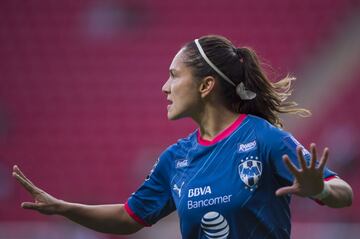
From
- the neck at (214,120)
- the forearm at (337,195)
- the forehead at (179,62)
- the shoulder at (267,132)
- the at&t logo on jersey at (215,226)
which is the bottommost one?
the at&t logo on jersey at (215,226)

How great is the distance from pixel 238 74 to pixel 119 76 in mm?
7812

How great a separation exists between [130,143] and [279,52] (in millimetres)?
2602

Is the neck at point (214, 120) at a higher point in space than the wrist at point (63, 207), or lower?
higher

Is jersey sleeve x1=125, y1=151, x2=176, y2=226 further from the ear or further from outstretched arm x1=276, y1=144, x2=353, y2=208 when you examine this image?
outstretched arm x1=276, y1=144, x2=353, y2=208

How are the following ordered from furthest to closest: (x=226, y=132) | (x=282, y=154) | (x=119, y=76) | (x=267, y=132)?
(x=119, y=76) → (x=226, y=132) → (x=267, y=132) → (x=282, y=154)

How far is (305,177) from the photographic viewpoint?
9.56 feet

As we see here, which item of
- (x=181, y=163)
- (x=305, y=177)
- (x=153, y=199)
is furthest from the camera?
(x=153, y=199)

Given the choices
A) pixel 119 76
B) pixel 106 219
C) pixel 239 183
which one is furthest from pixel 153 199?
pixel 119 76

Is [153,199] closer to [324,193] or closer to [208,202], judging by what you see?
[208,202]

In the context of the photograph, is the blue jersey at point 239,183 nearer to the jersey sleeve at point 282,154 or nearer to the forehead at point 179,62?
the jersey sleeve at point 282,154

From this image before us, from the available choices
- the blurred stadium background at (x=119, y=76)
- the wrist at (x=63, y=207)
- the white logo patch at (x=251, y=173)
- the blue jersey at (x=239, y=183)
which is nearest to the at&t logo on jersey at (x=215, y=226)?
the blue jersey at (x=239, y=183)

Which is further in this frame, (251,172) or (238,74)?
(238,74)

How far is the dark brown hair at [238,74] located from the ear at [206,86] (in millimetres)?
21

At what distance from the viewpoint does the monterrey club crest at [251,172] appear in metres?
3.34
